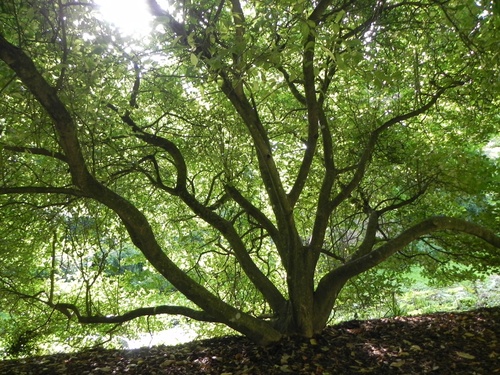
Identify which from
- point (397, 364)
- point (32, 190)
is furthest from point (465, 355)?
point (32, 190)

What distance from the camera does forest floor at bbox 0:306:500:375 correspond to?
3719mm

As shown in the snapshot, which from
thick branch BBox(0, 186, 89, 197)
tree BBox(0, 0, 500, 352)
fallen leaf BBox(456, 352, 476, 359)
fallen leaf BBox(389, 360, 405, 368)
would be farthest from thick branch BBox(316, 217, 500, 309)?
thick branch BBox(0, 186, 89, 197)

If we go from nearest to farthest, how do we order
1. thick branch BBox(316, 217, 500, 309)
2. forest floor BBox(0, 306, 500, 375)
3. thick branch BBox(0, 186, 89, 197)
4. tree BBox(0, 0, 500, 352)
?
tree BBox(0, 0, 500, 352), thick branch BBox(0, 186, 89, 197), forest floor BBox(0, 306, 500, 375), thick branch BBox(316, 217, 500, 309)

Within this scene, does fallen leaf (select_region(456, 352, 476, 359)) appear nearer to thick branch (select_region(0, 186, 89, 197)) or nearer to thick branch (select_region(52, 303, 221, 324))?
thick branch (select_region(52, 303, 221, 324))

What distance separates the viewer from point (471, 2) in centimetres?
247

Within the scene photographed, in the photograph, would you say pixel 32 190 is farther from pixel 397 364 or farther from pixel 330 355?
pixel 397 364

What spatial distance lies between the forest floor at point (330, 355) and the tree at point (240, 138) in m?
0.34

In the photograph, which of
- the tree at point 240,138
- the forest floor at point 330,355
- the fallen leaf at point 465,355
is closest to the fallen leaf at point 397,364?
the forest floor at point 330,355

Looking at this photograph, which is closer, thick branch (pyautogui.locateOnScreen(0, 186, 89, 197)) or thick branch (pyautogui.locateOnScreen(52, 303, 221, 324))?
thick branch (pyautogui.locateOnScreen(0, 186, 89, 197))

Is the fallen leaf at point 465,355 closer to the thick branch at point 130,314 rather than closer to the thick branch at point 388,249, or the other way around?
the thick branch at point 388,249


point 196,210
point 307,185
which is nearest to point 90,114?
point 196,210

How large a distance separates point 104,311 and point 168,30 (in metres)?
5.10

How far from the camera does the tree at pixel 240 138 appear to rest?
10.0ft

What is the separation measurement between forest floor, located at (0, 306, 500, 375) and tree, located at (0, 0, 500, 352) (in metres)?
0.34
